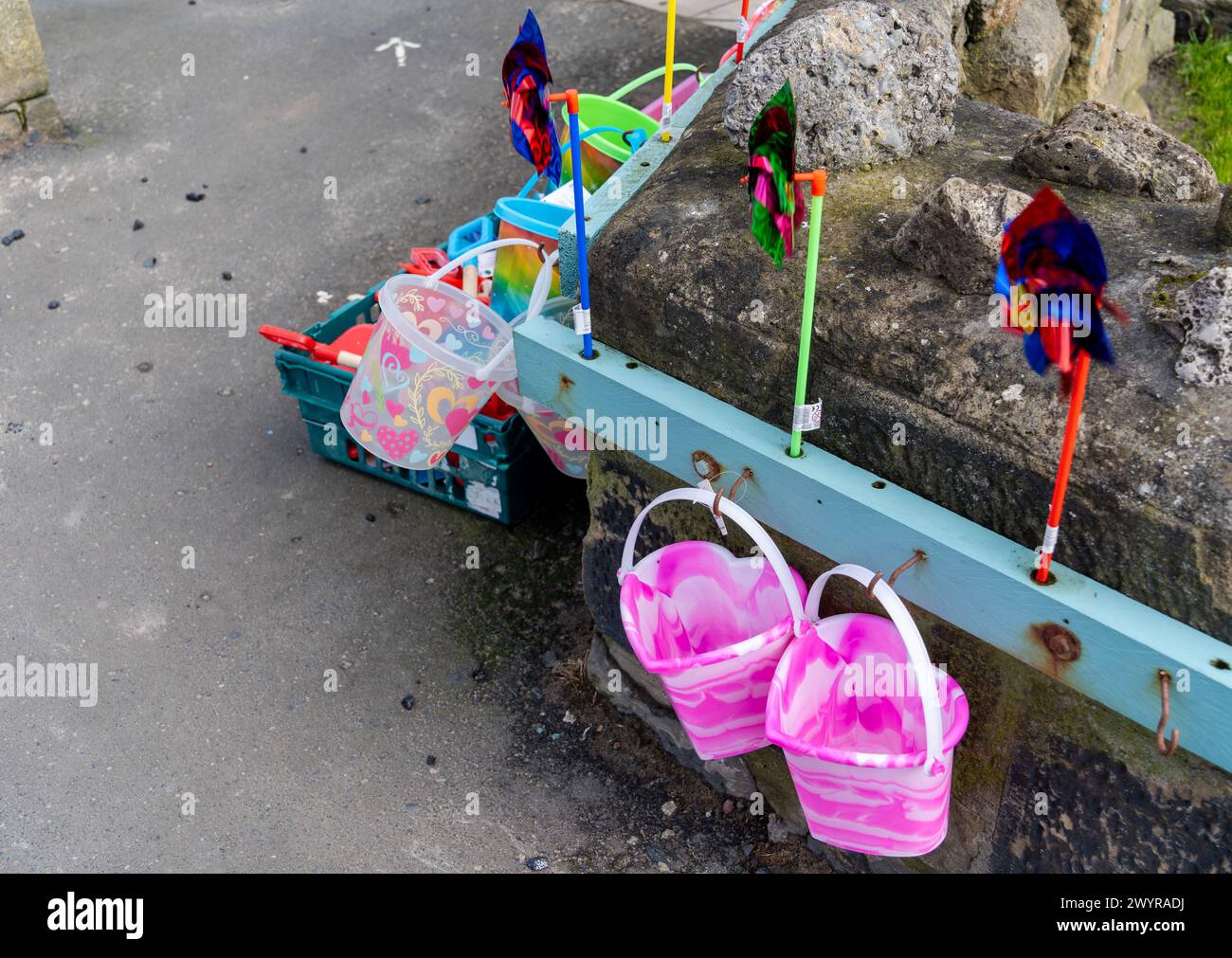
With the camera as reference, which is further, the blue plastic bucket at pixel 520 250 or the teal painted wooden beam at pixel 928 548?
the blue plastic bucket at pixel 520 250

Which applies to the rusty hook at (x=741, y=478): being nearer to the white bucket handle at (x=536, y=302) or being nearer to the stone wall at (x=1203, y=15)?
the white bucket handle at (x=536, y=302)

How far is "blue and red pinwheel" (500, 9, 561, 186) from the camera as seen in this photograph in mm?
2430

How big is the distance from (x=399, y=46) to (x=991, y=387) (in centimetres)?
486

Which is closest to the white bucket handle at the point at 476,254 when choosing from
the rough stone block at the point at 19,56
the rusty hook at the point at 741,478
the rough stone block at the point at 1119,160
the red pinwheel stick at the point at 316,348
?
the red pinwheel stick at the point at 316,348

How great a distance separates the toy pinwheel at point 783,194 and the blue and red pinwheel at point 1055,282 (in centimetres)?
33

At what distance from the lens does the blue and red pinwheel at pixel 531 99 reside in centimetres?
243

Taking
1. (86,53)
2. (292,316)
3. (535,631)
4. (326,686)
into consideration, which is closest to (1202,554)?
(535,631)

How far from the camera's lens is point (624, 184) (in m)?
2.79

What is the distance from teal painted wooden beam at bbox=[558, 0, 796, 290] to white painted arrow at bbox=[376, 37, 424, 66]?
10.9 feet

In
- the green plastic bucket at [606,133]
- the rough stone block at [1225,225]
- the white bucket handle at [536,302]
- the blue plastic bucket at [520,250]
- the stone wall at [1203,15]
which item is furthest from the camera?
the stone wall at [1203,15]

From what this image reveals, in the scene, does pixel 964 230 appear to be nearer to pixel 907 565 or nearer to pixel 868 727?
pixel 907 565

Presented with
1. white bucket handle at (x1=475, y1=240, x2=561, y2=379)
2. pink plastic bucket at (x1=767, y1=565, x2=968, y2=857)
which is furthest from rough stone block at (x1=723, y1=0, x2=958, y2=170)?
pink plastic bucket at (x1=767, y1=565, x2=968, y2=857)
